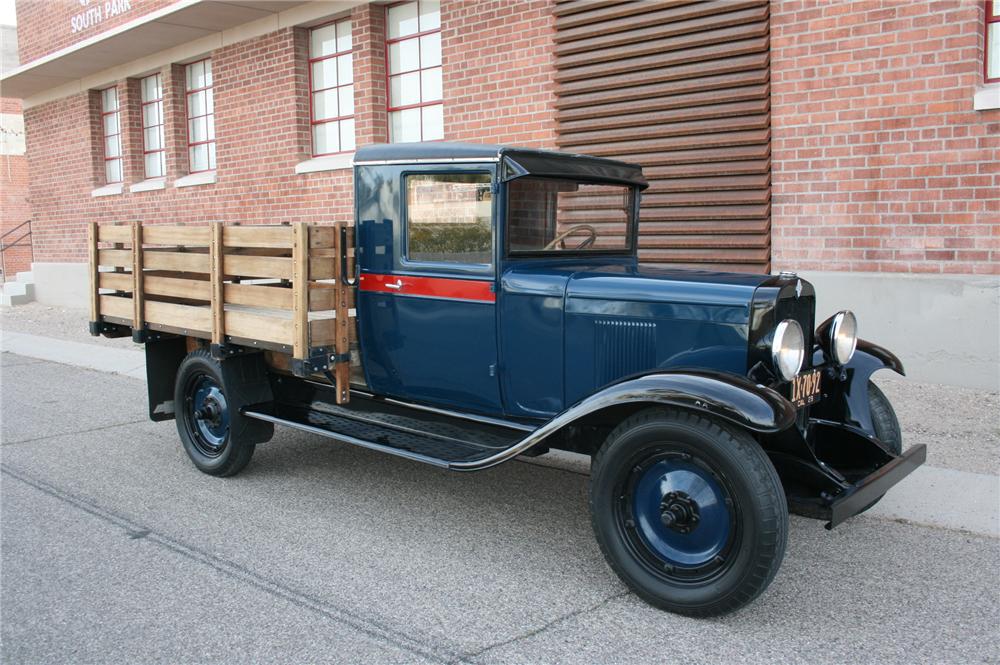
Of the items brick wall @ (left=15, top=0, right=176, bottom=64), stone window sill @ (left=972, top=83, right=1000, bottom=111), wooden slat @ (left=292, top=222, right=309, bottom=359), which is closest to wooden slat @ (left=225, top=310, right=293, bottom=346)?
wooden slat @ (left=292, top=222, right=309, bottom=359)

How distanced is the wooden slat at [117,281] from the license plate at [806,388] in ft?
14.1

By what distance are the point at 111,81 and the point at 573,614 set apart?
1414 centimetres

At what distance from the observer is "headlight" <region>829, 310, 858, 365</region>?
13.6 ft

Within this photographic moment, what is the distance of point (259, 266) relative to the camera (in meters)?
4.82

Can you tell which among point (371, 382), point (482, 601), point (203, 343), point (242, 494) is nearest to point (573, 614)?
point (482, 601)

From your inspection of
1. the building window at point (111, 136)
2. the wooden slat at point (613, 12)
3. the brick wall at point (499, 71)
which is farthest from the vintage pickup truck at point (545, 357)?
the building window at point (111, 136)

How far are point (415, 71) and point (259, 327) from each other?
6.00 meters

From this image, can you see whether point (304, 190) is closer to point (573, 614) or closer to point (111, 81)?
point (111, 81)

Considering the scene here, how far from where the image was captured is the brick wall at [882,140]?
6.22 m

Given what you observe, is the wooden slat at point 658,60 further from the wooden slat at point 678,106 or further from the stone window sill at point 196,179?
the stone window sill at point 196,179

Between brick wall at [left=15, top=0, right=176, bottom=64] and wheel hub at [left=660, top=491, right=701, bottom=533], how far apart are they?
11.6 m

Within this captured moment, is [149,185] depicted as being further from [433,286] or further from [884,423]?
[884,423]

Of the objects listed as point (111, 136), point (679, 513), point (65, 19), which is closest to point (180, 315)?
point (679, 513)

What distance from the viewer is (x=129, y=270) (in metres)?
5.90
